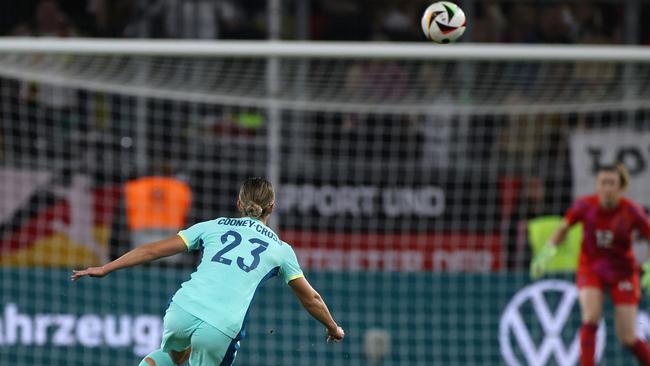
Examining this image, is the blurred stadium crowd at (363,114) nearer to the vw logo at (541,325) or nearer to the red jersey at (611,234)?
the vw logo at (541,325)

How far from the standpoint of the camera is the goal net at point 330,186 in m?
11.4

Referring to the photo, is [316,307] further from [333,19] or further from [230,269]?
[333,19]

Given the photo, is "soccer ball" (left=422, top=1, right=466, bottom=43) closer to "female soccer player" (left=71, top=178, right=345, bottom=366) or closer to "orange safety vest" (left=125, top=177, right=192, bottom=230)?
"female soccer player" (left=71, top=178, right=345, bottom=366)

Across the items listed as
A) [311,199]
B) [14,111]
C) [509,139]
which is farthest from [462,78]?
[14,111]

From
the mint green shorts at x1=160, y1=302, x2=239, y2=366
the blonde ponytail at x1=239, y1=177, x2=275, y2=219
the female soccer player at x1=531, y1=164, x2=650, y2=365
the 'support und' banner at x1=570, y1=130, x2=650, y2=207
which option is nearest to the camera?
the mint green shorts at x1=160, y1=302, x2=239, y2=366

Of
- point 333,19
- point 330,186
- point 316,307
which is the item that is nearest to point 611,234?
point 330,186

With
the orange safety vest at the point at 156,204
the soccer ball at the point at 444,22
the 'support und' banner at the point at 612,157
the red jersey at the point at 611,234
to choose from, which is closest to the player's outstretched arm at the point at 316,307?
the soccer ball at the point at 444,22

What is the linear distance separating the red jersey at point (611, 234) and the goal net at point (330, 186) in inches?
Answer: 56.0

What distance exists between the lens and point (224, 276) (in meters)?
6.58

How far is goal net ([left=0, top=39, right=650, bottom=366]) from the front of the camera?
37.2 ft

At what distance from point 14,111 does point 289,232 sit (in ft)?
10.4

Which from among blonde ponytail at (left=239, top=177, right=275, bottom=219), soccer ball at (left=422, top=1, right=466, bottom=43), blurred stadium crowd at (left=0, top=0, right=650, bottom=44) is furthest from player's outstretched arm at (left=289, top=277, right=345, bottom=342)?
blurred stadium crowd at (left=0, top=0, right=650, bottom=44)

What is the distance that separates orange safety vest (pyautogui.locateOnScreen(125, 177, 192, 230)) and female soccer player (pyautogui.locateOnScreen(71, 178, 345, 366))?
5.84 m

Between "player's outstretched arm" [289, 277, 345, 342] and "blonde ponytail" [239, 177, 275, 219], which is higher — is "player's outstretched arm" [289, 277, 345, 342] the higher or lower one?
the lower one
